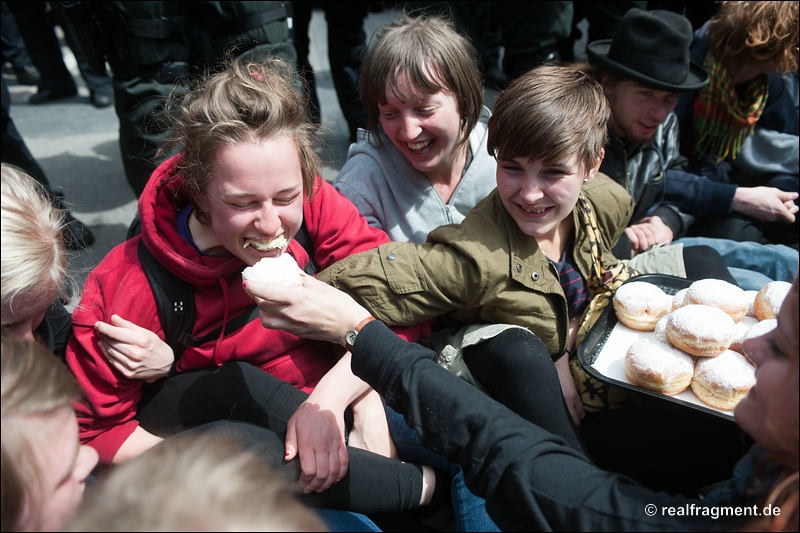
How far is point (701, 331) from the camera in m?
1.58

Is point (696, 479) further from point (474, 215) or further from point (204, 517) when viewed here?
point (204, 517)

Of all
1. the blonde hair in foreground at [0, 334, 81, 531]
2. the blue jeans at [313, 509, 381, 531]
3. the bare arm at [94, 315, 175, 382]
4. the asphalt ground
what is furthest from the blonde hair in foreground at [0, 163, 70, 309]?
the asphalt ground

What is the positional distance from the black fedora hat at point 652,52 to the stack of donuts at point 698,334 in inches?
37.6

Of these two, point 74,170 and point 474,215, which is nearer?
point 474,215

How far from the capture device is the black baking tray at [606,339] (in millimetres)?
1554

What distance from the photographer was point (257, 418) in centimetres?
175

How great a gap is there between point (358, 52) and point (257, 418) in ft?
8.99

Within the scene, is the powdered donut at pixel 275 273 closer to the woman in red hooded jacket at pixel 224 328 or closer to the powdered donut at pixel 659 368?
the woman in red hooded jacket at pixel 224 328

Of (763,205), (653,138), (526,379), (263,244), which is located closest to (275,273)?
(263,244)

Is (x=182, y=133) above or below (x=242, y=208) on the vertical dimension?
above

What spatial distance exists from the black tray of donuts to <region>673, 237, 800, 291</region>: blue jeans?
63cm

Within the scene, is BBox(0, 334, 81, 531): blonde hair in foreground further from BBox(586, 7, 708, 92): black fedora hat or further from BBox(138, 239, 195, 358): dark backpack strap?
BBox(586, 7, 708, 92): black fedora hat

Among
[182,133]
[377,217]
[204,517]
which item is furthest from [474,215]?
[204,517]

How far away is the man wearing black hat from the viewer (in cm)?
235
